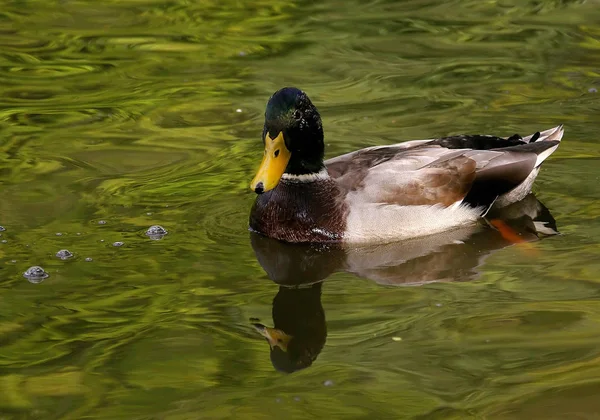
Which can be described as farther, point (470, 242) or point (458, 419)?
point (470, 242)

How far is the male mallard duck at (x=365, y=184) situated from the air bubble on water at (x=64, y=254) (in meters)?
1.23

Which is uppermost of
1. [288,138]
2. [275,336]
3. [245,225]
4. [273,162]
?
[288,138]

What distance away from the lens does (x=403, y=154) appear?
7.96m

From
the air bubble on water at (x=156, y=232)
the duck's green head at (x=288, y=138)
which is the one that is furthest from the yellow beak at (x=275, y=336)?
the air bubble on water at (x=156, y=232)

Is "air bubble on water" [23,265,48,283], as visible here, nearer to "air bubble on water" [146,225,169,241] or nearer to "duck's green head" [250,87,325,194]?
"air bubble on water" [146,225,169,241]

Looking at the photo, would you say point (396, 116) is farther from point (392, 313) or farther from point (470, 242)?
point (392, 313)

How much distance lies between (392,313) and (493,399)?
1.10 meters

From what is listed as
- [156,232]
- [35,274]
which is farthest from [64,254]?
[156,232]

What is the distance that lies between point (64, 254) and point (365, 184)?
1.95 m

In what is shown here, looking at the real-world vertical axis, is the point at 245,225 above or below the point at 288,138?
below

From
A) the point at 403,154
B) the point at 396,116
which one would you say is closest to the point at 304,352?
the point at 403,154

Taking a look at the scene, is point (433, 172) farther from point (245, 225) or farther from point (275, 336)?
point (275, 336)

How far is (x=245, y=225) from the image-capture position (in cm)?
806

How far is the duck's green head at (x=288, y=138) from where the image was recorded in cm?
750
